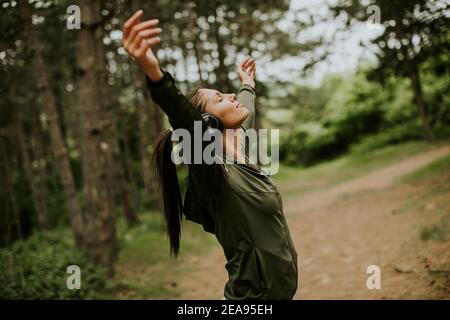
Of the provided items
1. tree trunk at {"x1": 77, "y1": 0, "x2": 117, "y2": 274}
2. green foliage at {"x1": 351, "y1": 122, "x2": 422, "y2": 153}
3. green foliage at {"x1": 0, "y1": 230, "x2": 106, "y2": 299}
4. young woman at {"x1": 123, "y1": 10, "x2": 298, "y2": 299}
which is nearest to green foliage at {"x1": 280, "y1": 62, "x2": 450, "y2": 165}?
green foliage at {"x1": 351, "y1": 122, "x2": 422, "y2": 153}

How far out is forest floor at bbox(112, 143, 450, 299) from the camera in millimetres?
6758

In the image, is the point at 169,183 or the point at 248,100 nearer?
the point at 169,183

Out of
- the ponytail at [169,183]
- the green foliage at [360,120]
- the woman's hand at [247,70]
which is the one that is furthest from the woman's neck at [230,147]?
the green foliage at [360,120]

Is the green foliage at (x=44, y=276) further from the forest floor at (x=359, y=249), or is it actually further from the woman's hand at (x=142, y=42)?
the woman's hand at (x=142, y=42)

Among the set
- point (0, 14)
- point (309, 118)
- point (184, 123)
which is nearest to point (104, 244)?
point (0, 14)

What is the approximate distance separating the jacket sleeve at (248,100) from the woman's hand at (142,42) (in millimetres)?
1615

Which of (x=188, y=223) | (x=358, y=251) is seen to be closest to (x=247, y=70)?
(x=358, y=251)

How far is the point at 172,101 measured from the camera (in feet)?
7.61

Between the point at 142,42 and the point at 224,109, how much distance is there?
0.84 m

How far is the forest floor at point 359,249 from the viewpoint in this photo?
6.76 m

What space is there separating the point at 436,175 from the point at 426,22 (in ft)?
20.2

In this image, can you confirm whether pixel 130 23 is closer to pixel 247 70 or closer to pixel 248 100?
pixel 248 100
